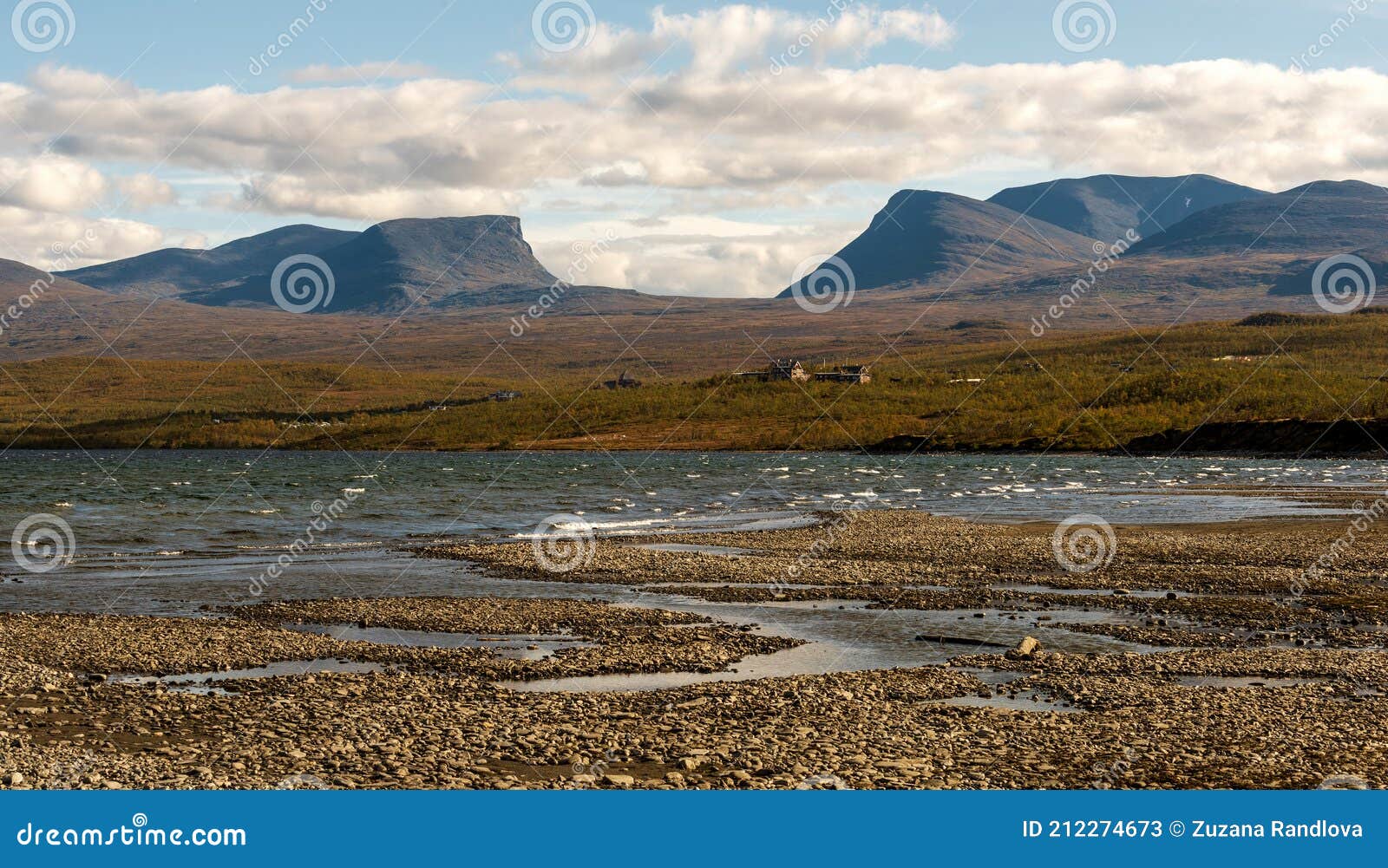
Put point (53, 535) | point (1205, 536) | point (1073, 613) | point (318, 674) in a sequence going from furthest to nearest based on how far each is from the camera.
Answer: point (53, 535) < point (1205, 536) < point (1073, 613) < point (318, 674)

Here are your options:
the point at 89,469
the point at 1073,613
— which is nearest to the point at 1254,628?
the point at 1073,613

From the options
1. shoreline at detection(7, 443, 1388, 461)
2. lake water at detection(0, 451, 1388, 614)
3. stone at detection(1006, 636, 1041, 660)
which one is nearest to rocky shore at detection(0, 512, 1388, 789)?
stone at detection(1006, 636, 1041, 660)

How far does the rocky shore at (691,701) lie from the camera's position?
15.6 m

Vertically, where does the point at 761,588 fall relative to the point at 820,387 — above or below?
below

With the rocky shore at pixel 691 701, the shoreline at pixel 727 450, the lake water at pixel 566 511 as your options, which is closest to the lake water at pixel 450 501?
the lake water at pixel 566 511

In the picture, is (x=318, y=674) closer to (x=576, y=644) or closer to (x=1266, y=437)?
(x=576, y=644)

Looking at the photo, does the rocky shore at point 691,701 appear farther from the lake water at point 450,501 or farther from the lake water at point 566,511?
the lake water at point 450,501

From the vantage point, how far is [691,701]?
65.1ft

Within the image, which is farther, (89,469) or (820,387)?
(820,387)

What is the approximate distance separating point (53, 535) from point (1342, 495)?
6257 centimetres

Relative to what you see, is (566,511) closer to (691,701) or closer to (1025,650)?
(1025,650)

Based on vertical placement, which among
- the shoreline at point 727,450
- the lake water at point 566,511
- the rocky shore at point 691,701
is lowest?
the rocky shore at point 691,701

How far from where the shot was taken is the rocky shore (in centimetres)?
1559

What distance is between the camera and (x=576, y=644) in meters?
25.7
